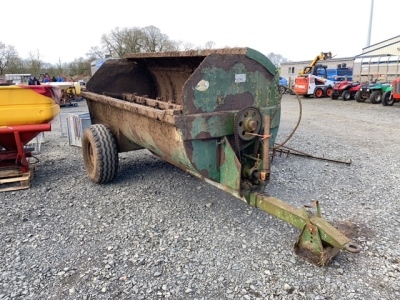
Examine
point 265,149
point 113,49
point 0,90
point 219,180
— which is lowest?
point 219,180

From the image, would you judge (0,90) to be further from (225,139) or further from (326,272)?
(326,272)

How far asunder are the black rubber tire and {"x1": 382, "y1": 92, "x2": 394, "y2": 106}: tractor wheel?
0.61 m

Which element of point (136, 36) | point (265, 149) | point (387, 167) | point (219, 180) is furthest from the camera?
point (136, 36)

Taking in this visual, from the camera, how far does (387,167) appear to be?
4996mm

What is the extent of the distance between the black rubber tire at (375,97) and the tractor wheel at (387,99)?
61 cm

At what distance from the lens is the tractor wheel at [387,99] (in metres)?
13.0

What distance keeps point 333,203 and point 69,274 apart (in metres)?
2.66

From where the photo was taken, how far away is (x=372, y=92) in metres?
13.9

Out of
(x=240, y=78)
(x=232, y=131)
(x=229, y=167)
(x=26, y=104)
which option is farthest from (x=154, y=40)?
(x=229, y=167)

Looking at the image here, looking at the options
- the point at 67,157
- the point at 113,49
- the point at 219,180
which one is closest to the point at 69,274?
the point at 219,180

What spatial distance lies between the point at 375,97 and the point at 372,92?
25cm

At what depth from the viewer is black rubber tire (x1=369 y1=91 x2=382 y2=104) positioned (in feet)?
45.0

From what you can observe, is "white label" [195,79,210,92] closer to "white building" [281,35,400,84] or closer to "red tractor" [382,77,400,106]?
"red tractor" [382,77,400,106]

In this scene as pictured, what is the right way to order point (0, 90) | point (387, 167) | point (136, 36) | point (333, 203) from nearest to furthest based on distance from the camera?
1. point (333, 203)
2. point (0, 90)
3. point (387, 167)
4. point (136, 36)
